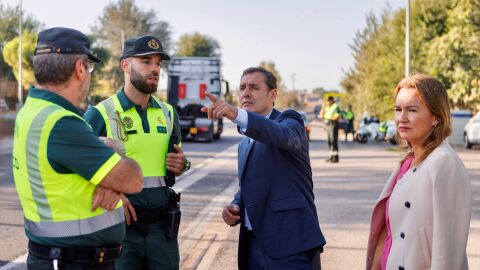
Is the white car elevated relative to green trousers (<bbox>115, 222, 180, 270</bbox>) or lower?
lower

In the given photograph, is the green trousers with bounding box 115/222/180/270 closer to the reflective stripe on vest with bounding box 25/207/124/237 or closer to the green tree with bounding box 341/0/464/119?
the reflective stripe on vest with bounding box 25/207/124/237

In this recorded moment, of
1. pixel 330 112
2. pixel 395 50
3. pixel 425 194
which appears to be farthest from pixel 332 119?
pixel 395 50

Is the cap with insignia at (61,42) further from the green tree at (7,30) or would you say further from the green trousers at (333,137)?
the green tree at (7,30)

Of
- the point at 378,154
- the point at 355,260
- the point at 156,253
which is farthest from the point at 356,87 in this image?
the point at 156,253

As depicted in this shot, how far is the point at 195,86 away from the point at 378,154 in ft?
38.7

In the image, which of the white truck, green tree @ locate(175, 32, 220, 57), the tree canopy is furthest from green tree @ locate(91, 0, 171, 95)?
the white truck

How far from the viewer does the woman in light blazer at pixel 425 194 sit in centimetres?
293

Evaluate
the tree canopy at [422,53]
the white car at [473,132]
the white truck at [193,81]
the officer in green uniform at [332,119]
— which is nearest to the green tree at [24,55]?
the white truck at [193,81]

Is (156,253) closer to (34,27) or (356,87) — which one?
(356,87)

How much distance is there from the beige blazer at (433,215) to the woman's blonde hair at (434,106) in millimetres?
58

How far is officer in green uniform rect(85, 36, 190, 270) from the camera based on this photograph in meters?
3.80

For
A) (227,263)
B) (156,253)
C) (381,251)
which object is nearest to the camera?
(381,251)

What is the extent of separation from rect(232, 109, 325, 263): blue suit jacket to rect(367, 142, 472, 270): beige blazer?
552mm

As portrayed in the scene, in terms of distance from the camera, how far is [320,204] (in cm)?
1028
